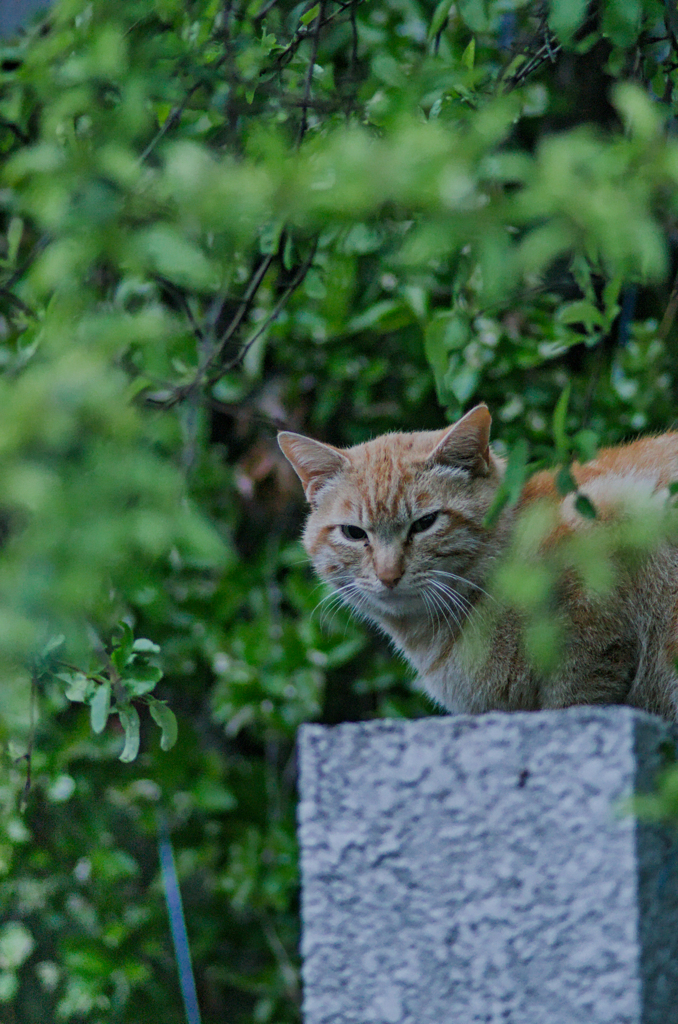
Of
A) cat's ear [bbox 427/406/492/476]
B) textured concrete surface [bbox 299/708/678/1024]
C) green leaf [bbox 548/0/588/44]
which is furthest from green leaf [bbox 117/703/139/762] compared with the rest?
green leaf [bbox 548/0/588/44]

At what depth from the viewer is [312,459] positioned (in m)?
2.20

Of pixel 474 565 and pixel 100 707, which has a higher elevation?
pixel 474 565

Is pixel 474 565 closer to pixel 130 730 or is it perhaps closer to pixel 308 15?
pixel 130 730

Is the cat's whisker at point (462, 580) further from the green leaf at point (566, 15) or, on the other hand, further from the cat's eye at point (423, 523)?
the green leaf at point (566, 15)

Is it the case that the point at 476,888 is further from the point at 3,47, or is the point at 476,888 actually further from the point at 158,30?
the point at 3,47

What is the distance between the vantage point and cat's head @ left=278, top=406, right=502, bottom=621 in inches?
77.2

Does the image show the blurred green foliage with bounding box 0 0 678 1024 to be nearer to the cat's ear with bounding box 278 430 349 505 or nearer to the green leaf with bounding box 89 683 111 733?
the green leaf with bounding box 89 683 111 733

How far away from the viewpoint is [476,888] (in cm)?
129

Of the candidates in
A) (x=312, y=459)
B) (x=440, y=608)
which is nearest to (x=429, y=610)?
(x=440, y=608)

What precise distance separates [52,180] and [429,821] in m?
0.90

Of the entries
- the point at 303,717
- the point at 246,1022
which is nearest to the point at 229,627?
the point at 303,717

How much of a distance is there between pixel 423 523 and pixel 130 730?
2.31 ft

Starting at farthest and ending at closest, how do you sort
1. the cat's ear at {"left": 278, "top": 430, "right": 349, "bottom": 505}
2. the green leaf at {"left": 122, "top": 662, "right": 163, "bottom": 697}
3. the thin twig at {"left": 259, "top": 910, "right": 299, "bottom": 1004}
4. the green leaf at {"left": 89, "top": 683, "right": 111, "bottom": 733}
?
the thin twig at {"left": 259, "top": 910, "right": 299, "bottom": 1004} → the cat's ear at {"left": 278, "top": 430, "right": 349, "bottom": 505} → the green leaf at {"left": 122, "top": 662, "right": 163, "bottom": 697} → the green leaf at {"left": 89, "top": 683, "right": 111, "bottom": 733}

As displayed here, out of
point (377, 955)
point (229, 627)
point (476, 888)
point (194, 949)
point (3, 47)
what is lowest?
point (194, 949)
